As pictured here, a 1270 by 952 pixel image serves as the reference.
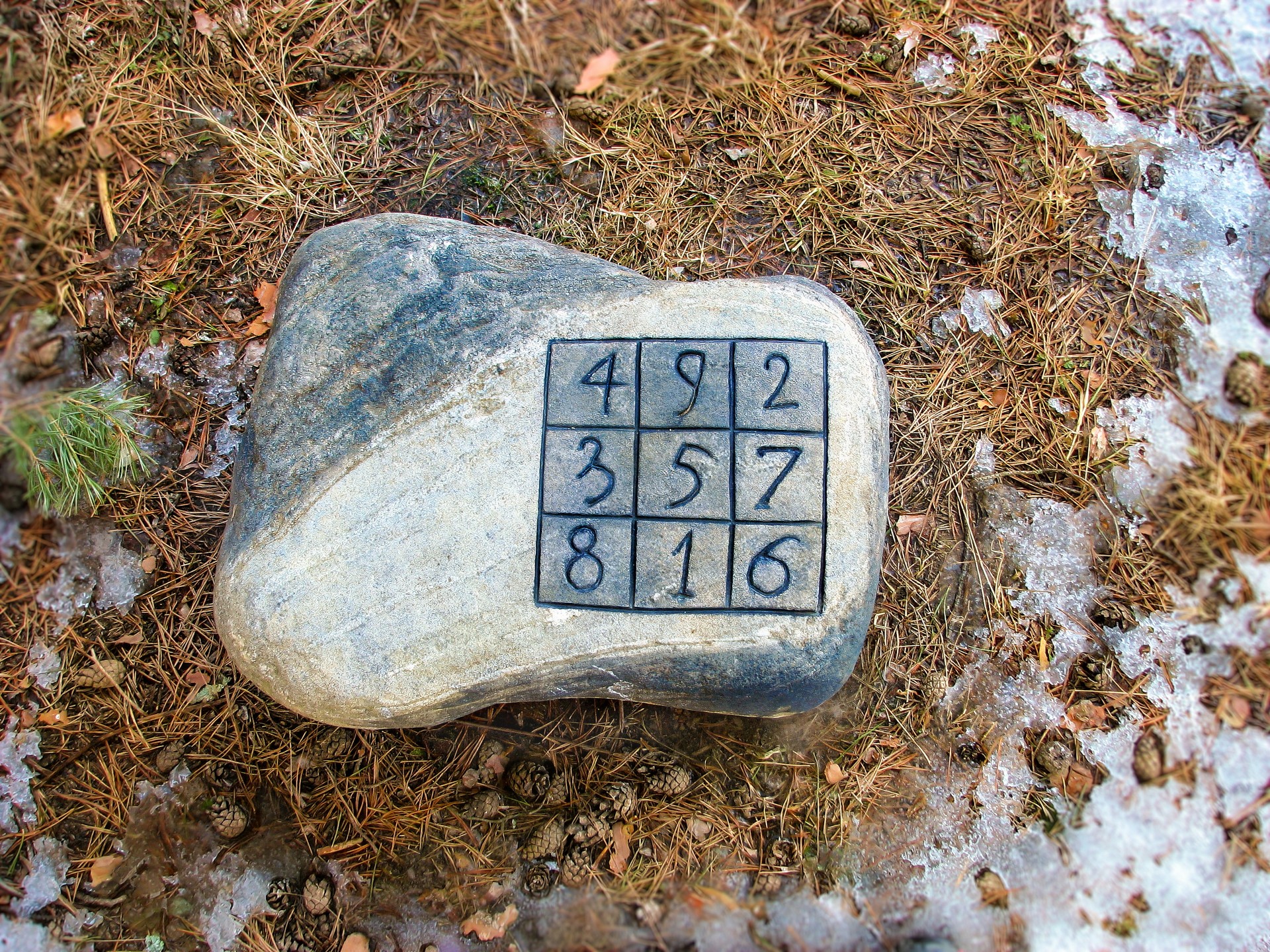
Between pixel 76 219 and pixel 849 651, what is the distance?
2.66 meters

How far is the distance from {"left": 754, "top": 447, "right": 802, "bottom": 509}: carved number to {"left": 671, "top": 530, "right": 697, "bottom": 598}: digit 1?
21 cm

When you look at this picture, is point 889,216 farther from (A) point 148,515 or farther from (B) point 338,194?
(A) point 148,515

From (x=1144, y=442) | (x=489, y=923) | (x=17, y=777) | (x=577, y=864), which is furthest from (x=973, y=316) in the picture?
(x=17, y=777)

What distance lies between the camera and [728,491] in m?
2.17

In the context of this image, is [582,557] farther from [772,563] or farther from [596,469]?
[772,563]

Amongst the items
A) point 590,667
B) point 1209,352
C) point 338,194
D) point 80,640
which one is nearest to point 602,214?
point 338,194

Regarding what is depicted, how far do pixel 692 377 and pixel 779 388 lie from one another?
246 mm

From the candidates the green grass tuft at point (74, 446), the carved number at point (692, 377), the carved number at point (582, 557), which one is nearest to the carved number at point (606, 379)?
the carved number at point (692, 377)

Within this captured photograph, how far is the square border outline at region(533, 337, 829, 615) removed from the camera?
215 centimetres

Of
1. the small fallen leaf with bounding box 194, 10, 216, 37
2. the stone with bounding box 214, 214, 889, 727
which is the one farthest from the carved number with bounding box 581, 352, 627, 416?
the small fallen leaf with bounding box 194, 10, 216, 37

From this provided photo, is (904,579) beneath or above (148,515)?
beneath

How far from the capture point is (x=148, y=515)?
2670 mm

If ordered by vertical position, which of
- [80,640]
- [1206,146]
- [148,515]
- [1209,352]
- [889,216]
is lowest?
[80,640]

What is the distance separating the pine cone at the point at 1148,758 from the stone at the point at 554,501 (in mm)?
1050
